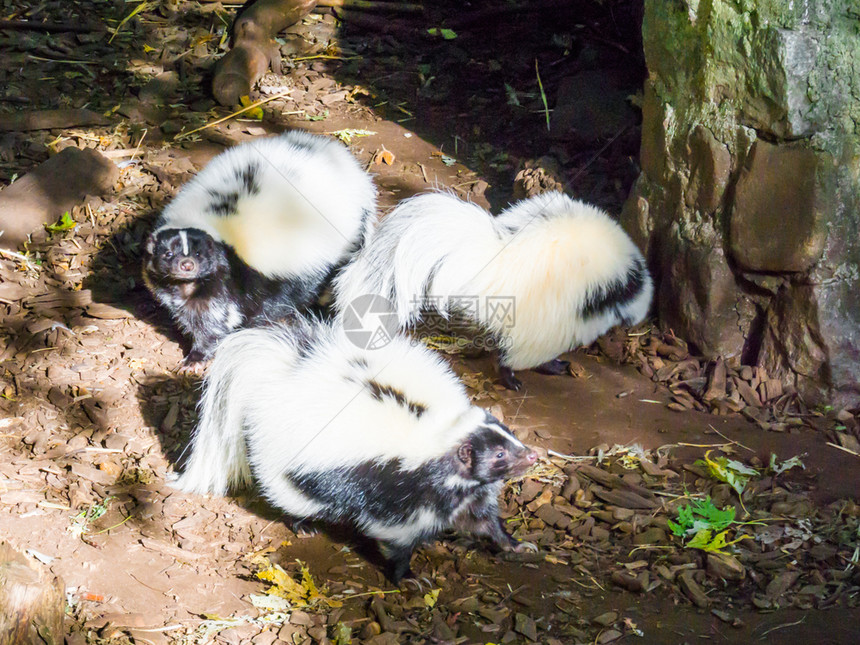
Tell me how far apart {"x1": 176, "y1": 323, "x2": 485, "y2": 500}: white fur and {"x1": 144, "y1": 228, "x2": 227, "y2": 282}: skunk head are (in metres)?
1.05

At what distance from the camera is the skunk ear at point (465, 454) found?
12.9 ft

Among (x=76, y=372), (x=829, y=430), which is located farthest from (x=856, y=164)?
(x=76, y=372)

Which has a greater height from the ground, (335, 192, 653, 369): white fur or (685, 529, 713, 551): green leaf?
(335, 192, 653, 369): white fur

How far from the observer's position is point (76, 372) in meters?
5.23

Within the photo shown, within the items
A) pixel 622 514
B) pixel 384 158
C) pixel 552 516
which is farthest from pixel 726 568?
pixel 384 158

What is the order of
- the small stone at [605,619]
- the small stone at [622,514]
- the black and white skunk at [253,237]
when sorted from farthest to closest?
the black and white skunk at [253,237], the small stone at [622,514], the small stone at [605,619]

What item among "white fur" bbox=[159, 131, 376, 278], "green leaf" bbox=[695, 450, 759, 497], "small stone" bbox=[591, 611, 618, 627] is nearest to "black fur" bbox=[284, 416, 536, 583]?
"small stone" bbox=[591, 611, 618, 627]

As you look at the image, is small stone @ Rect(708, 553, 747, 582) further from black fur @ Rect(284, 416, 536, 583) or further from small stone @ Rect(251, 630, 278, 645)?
small stone @ Rect(251, 630, 278, 645)

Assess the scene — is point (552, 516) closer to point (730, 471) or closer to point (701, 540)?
point (701, 540)

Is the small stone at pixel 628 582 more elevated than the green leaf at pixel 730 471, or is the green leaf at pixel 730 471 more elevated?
the green leaf at pixel 730 471

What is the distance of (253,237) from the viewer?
5500 millimetres

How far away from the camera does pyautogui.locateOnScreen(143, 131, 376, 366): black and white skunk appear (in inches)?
209

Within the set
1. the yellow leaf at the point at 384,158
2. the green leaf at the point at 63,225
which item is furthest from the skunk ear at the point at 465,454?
the green leaf at the point at 63,225

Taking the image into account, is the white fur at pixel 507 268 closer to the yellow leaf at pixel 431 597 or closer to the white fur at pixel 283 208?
the white fur at pixel 283 208
